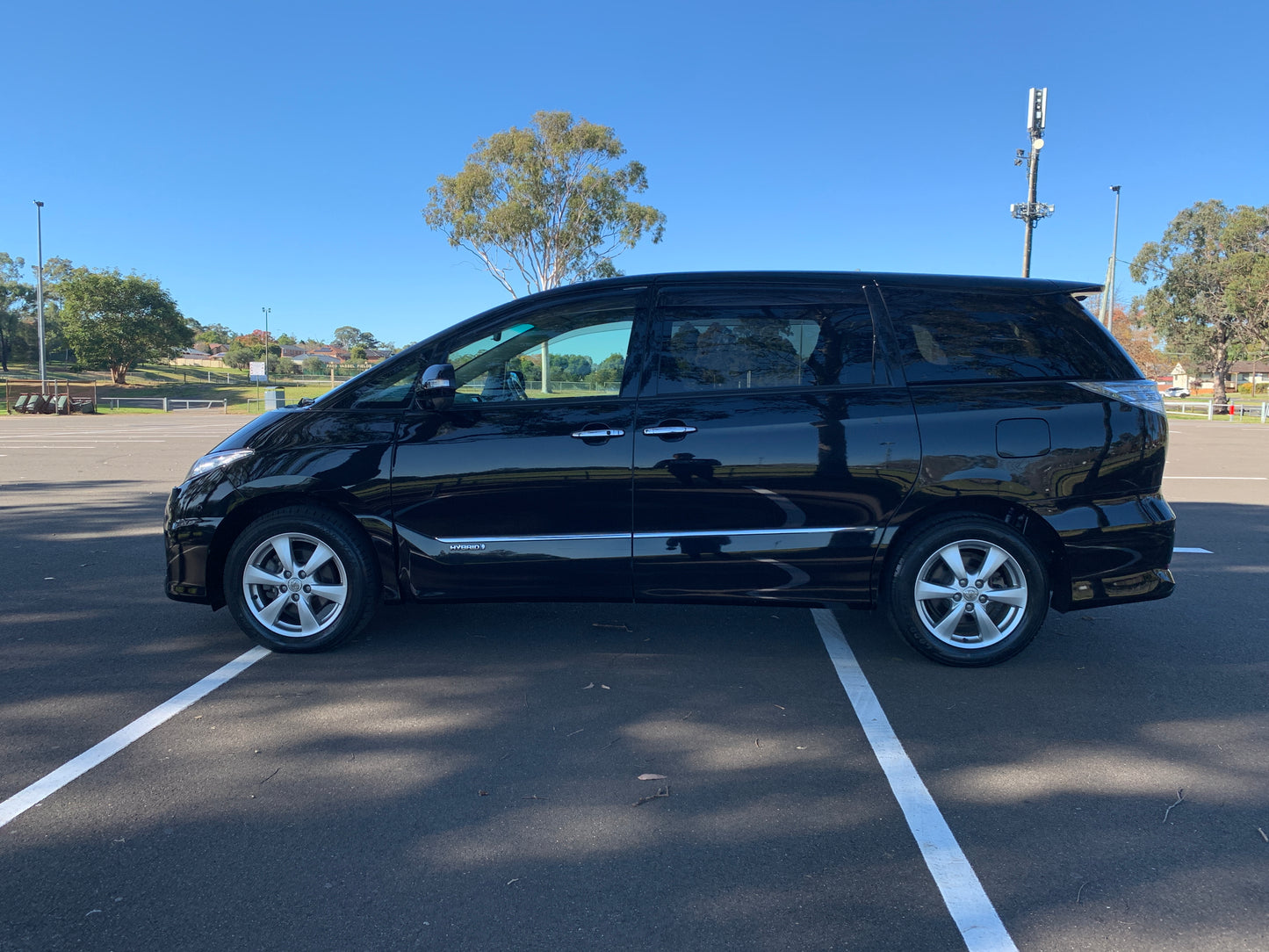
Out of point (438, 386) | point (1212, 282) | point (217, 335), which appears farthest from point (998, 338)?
point (217, 335)

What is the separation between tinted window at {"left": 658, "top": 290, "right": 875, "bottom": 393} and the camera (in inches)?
172

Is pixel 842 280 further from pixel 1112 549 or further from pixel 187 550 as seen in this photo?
pixel 187 550

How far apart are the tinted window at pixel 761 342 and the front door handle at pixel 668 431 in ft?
0.66

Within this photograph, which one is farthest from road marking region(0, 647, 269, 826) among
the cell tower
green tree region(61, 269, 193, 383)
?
green tree region(61, 269, 193, 383)

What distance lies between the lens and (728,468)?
425cm

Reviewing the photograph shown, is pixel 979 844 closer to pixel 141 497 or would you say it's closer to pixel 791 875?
pixel 791 875

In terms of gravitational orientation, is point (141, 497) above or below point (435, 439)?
below

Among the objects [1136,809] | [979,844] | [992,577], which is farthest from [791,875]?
[992,577]

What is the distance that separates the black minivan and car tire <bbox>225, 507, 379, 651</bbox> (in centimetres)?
1

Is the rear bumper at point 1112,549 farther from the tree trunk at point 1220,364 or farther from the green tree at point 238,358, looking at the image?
the green tree at point 238,358

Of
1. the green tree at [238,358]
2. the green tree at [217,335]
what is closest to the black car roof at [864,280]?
the green tree at [238,358]

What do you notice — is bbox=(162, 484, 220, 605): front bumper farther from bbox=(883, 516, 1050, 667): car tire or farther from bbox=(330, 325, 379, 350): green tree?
bbox=(330, 325, 379, 350): green tree

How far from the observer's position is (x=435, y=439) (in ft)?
14.3

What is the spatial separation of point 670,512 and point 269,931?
8.10 ft
